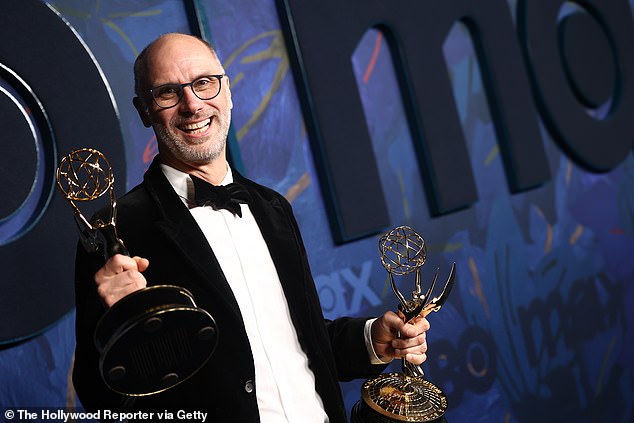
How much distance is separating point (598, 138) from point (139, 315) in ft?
12.9

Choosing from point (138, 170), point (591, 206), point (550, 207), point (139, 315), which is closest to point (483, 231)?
point (550, 207)

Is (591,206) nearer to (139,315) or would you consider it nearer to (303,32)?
(303,32)

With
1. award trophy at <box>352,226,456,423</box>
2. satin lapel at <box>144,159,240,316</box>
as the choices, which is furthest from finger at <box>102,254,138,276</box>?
award trophy at <box>352,226,456,423</box>

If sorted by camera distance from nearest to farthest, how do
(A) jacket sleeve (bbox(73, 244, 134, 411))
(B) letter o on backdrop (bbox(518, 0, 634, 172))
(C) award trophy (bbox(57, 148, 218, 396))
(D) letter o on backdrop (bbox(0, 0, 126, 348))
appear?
1. (C) award trophy (bbox(57, 148, 218, 396))
2. (A) jacket sleeve (bbox(73, 244, 134, 411))
3. (D) letter o on backdrop (bbox(0, 0, 126, 348))
4. (B) letter o on backdrop (bbox(518, 0, 634, 172))

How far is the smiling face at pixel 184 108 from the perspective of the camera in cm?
185

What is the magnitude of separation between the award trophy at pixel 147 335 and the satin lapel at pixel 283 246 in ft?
1.31

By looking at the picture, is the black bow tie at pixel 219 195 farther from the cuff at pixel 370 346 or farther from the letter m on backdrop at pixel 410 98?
the letter m on backdrop at pixel 410 98

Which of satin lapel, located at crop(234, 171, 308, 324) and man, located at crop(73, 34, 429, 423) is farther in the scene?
satin lapel, located at crop(234, 171, 308, 324)

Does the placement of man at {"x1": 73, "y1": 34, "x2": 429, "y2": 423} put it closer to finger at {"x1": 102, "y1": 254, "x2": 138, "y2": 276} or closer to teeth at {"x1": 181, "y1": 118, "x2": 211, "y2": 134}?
teeth at {"x1": 181, "y1": 118, "x2": 211, "y2": 134}

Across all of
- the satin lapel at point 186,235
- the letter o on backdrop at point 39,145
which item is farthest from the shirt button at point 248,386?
the letter o on backdrop at point 39,145

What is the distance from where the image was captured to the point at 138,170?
271 centimetres

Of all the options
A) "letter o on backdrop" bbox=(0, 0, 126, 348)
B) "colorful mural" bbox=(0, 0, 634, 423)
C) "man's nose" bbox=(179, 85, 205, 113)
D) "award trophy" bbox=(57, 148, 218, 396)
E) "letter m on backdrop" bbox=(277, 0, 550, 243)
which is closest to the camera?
"award trophy" bbox=(57, 148, 218, 396)

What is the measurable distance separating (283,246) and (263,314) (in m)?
0.20

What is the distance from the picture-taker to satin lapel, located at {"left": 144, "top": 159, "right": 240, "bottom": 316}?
68.8 inches
